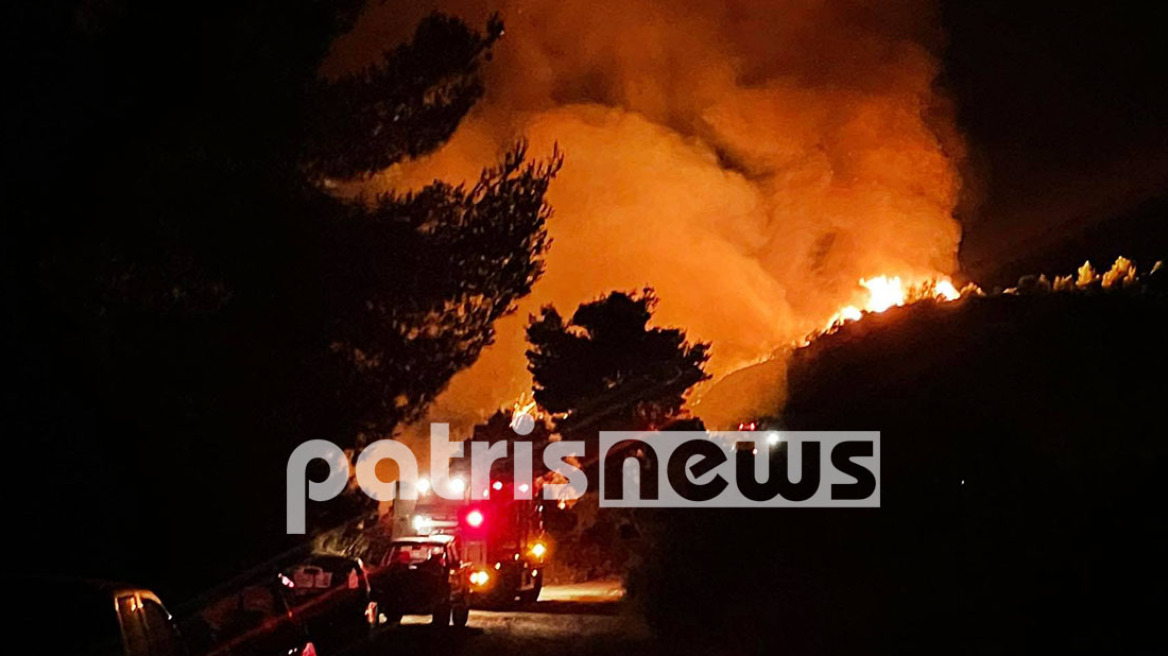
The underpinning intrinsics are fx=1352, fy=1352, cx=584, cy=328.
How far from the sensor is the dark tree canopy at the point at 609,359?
36344mm

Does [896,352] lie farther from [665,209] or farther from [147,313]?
[665,209]

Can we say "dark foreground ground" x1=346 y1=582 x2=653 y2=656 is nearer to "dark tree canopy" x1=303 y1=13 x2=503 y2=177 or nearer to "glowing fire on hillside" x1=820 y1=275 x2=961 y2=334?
"glowing fire on hillside" x1=820 y1=275 x2=961 y2=334

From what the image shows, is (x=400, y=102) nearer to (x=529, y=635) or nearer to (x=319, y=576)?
(x=319, y=576)

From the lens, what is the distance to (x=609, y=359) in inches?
1505

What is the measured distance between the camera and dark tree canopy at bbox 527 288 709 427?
3634 cm

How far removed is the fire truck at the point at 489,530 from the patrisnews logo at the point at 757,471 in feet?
16.3

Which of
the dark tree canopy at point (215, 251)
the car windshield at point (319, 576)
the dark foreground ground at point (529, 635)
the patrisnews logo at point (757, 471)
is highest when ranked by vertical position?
the dark tree canopy at point (215, 251)

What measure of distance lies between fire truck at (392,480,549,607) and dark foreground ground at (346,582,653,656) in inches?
18.5

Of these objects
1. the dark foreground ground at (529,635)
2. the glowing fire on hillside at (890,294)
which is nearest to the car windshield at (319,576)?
the dark foreground ground at (529,635)

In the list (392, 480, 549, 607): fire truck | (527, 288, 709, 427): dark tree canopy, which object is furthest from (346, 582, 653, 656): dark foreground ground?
(527, 288, 709, 427): dark tree canopy

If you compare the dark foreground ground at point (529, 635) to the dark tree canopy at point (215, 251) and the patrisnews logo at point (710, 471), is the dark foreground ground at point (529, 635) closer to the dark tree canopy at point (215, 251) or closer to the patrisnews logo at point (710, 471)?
the patrisnews logo at point (710, 471)

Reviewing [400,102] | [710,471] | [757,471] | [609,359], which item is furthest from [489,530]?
[609,359]

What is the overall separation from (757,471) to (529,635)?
4649mm

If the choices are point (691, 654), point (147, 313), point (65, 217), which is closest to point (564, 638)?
point (691, 654)
